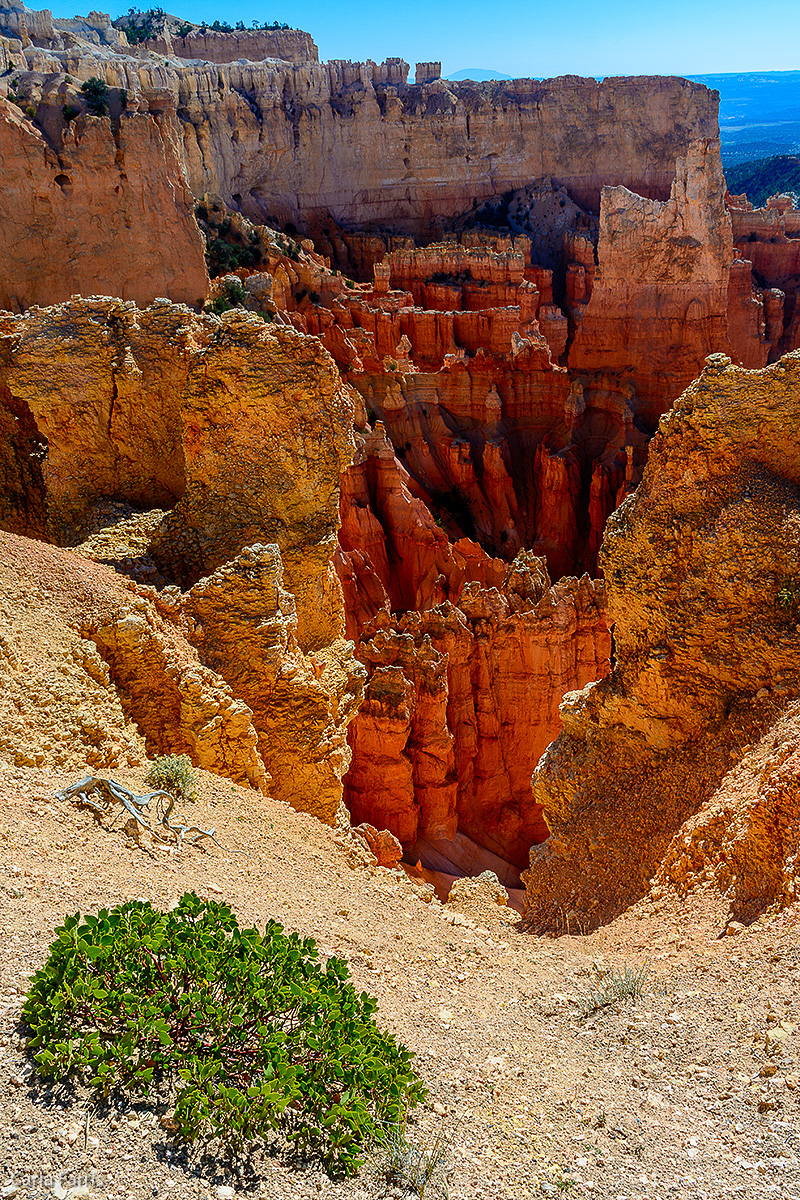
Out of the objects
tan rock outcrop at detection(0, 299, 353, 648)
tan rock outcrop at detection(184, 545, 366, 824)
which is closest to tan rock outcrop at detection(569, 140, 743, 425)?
tan rock outcrop at detection(0, 299, 353, 648)

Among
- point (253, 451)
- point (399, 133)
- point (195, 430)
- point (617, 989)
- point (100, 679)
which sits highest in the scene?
point (399, 133)

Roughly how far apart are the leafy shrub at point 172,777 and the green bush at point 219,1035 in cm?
270

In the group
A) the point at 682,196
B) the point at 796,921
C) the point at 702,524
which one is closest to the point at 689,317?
the point at 682,196

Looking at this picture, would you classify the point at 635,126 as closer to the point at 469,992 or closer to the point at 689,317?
the point at 689,317

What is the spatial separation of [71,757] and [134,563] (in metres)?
3.99

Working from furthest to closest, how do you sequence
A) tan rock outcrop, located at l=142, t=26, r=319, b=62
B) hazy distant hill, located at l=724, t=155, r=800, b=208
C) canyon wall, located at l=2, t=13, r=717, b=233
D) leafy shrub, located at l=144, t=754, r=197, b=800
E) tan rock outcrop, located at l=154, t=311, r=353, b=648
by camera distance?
hazy distant hill, located at l=724, t=155, r=800, b=208, tan rock outcrop, located at l=142, t=26, r=319, b=62, canyon wall, located at l=2, t=13, r=717, b=233, tan rock outcrop, located at l=154, t=311, r=353, b=648, leafy shrub, located at l=144, t=754, r=197, b=800

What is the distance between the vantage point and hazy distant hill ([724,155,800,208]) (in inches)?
3524

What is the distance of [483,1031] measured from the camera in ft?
20.2

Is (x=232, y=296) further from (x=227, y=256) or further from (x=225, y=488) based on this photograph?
(x=225, y=488)

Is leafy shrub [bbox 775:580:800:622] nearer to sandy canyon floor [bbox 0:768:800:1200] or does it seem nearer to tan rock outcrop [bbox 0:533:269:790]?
sandy canyon floor [bbox 0:768:800:1200]

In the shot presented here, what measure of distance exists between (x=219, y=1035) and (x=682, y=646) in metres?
6.86

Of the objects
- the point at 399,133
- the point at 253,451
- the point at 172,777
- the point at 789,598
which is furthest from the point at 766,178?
the point at 172,777

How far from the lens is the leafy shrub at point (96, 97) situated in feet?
94.8

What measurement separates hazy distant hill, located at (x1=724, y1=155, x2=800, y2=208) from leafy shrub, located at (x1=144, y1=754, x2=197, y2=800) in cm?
9426
